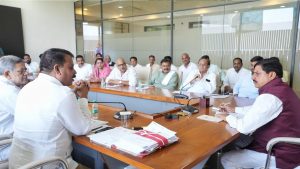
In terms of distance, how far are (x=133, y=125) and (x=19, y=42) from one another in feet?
20.5

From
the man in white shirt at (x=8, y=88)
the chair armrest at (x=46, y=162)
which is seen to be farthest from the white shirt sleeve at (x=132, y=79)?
the chair armrest at (x=46, y=162)

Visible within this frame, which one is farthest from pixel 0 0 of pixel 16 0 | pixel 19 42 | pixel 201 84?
pixel 201 84

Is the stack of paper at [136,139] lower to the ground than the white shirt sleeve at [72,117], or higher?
lower

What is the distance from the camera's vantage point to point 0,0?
6238 millimetres

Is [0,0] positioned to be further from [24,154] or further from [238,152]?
[238,152]

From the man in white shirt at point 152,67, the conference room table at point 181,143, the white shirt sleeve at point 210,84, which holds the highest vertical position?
the man in white shirt at point 152,67

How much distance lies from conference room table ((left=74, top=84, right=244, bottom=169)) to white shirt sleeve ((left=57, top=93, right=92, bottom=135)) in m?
0.08

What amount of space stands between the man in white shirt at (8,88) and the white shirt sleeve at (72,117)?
70 centimetres

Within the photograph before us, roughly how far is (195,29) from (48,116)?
440 cm

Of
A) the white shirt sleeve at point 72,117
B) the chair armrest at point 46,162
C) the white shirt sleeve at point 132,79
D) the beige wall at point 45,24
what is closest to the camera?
the chair armrest at point 46,162

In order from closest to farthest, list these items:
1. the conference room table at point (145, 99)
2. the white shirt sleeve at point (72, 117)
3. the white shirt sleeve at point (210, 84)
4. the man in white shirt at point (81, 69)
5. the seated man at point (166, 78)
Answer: the white shirt sleeve at point (72, 117)
the conference room table at point (145, 99)
the white shirt sleeve at point (210, 84)
the seated man at point (166, 78)
the man in white shirt at point (81, 69)

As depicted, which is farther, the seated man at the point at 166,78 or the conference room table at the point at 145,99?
the seated man at the point at 166,78

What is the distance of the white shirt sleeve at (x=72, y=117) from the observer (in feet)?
4.16

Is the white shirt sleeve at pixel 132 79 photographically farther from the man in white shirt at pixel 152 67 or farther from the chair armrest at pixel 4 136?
the chair armrest at pixel 4 136
